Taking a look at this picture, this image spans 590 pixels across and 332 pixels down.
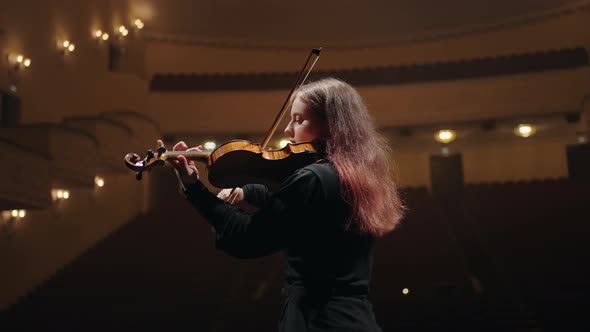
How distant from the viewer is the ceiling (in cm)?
686

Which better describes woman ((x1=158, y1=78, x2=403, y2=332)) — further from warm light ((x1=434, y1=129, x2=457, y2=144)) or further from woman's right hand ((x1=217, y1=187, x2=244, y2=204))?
warm light ((x1=434, y1=129, x2=457, y2=144))

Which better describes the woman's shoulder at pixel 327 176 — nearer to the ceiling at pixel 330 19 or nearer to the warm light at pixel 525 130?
the ceiling at pixel 330 19

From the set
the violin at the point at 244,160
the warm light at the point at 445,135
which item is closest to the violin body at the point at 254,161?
the violin at the point at 244,160

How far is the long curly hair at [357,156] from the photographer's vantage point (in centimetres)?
82

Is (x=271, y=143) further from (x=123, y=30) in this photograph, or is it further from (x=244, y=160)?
(x=244, y=160)

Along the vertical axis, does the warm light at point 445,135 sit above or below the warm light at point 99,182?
above

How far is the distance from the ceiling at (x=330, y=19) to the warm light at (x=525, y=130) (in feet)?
4.44

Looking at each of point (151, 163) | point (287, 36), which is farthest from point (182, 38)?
point (151, 163)

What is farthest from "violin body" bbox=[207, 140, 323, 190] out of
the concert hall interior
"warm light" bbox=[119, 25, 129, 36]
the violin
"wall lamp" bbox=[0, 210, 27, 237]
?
"warm light" bbox=[119, 25, 129, 36]

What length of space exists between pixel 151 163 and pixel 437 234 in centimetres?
429

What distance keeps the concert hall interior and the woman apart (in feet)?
6.12

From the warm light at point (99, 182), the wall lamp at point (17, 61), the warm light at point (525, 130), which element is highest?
the warm light at point (525, 130)

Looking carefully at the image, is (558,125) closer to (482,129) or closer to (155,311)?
(482,129)

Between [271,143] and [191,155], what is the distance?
706 centimetres
